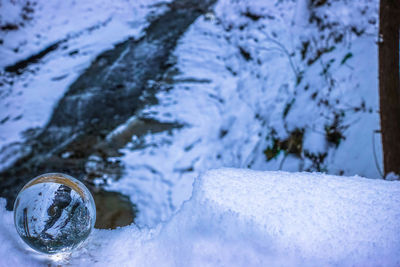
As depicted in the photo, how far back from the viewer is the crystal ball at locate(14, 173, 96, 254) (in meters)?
1.01

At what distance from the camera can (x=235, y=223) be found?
1030mm

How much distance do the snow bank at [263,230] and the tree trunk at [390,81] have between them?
1.11 m

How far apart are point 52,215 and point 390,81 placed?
202 cm

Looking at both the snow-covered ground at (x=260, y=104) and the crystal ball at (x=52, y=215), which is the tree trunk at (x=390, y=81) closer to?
the snow-covered ground at (x=260, y=104)

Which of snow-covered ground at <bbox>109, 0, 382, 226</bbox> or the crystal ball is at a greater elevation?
the crystal ball

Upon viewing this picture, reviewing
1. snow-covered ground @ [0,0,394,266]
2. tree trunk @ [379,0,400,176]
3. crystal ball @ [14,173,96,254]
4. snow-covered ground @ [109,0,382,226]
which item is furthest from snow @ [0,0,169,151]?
tree trunk @ [379,0,400,176]

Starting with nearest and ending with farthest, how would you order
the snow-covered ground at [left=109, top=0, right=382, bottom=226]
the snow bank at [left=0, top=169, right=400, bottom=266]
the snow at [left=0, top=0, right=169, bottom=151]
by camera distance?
the snow bank at [left=0, top=169, right=400, bottom=266] → the snow-covered ground at [left=109, top=0, right=382, bottom=226] → the snow at [left=0, top=0, right=169, bottom=151]

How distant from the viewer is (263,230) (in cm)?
100

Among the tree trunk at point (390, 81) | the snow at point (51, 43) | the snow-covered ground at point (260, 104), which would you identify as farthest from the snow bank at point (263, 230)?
the snow at point (51, 43)

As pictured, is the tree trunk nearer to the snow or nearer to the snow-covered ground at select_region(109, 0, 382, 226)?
the snow-covered ground at select_region(109, 0, 382, 226)

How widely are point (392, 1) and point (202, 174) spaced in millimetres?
1669

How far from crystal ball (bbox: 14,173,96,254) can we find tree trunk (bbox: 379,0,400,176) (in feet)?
6.21

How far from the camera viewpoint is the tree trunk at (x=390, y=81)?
200 cm

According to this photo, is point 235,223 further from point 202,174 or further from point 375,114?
point 375,114
